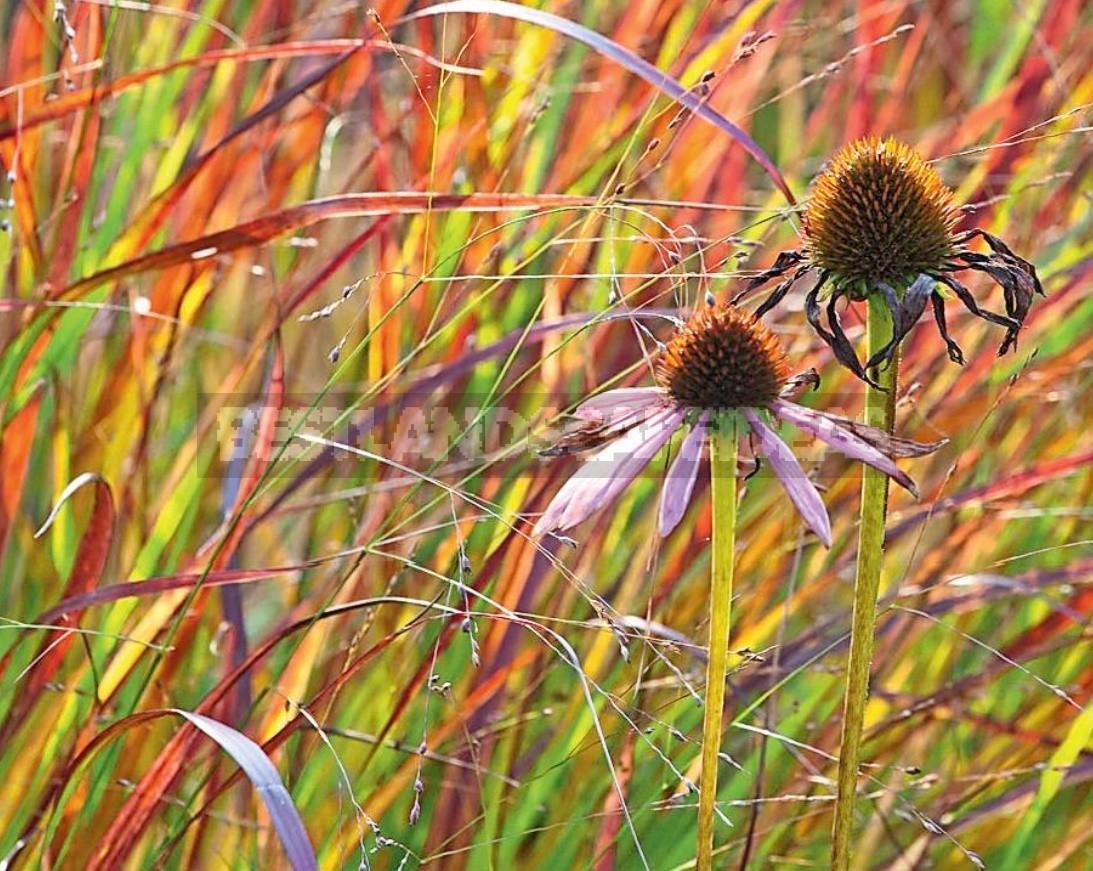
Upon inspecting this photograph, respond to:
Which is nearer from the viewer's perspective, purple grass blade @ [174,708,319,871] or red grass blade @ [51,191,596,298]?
purple grass blade @ [174,708,319,871]

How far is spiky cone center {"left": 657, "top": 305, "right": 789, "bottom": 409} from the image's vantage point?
671mm

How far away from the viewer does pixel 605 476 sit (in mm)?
634

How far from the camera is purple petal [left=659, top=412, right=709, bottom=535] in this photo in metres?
0.62

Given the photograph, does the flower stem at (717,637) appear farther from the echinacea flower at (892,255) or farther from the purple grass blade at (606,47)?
the purple grass blade at (606,47)

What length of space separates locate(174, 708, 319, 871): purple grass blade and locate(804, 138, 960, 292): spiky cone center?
35cm

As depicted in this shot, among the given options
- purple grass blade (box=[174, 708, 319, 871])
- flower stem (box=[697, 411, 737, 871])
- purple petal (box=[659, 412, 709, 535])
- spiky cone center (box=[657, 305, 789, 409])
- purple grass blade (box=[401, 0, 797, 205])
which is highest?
purple grass blade (box=[401, 0, 797, 205])

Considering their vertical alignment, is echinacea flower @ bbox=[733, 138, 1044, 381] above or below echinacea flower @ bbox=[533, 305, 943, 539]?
above

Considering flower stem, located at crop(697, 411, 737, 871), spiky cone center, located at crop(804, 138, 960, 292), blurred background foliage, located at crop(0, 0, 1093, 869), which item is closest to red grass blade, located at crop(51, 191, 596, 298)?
blurred background foliage, located at crop(0, 0, 1093, 869)

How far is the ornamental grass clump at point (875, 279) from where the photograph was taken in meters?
0.63

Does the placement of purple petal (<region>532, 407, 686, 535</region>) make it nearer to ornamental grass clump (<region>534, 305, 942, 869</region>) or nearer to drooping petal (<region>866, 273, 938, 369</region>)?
ornamental grass clump (<region>534, 305, 942, 869</region>)

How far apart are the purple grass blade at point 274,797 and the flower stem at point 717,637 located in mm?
165

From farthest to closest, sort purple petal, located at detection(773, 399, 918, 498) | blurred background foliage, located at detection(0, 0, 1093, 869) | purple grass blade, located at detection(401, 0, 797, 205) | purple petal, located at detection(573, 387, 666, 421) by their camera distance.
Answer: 1. blurred background foliage, located at detection(0, 0, 1093, 869)
2. purple grass blade, located at detection(401, 0, 797, 205)
3. purple petal, located at detection(573, 387, 666, 421)
4. purple petal, located at detection(773, 399, 918, 498)

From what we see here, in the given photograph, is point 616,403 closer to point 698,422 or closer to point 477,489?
point 698,422

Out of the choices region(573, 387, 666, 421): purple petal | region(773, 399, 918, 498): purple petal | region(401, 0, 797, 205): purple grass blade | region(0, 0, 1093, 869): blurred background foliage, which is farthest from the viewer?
region(0, 0, 1093, 869): blurred background foliage
